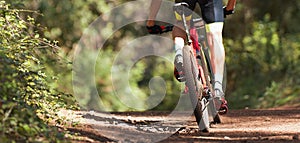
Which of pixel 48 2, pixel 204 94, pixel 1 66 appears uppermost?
pixel 48 2

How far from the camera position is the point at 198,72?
5742mm

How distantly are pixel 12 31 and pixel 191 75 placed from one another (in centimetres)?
147

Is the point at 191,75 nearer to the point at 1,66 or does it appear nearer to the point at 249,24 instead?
the point at 1,66

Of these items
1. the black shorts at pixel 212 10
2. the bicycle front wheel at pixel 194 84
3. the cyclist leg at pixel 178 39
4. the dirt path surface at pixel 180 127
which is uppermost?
the black shorts at pixel 212 10

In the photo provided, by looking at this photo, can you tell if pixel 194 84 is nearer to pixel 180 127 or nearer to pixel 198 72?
pixel 198 72

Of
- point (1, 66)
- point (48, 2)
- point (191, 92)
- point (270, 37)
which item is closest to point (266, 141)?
point (191, 92)

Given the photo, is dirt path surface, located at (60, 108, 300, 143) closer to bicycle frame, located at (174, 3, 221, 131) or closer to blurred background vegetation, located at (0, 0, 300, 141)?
bicycle frame, located at (174, 3, 221, 131)

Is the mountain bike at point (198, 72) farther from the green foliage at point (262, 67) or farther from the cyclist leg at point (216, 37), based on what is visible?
the green foliage at point (262, 67)

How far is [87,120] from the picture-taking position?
5.93 metres

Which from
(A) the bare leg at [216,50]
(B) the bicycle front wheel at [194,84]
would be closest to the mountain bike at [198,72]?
(B) the bicycle front wheel at [194,84]

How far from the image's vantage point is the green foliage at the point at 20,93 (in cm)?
421

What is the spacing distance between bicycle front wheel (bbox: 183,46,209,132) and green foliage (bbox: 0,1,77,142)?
3.45 ft

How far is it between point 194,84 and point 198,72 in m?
0.23

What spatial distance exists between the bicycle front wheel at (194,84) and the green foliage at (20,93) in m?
1.05
